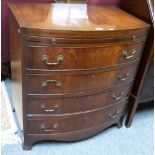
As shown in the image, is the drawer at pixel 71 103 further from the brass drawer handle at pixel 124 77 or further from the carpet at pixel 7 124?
the carpet at pixel 7 124

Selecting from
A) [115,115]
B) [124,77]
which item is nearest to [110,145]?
[115,115]

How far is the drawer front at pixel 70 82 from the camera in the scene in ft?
3.83

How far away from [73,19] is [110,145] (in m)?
0.91

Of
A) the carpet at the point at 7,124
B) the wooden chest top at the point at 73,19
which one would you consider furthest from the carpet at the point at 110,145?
the wooden chest top at the point at 73,19

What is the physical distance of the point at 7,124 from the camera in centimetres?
157

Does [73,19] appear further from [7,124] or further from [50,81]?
[7,124]

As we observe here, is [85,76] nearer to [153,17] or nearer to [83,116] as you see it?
[83,116]

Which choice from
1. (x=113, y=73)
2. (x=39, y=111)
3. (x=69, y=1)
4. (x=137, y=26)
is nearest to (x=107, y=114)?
(x=113, y=73)

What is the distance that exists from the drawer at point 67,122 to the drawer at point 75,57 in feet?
1.14

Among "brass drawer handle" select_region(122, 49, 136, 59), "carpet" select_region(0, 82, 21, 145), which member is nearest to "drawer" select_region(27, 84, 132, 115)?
"brass drawer handle" select_region(122, 49, 136, 59)

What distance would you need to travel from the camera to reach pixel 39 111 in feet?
4.19

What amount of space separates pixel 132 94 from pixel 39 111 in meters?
0.73

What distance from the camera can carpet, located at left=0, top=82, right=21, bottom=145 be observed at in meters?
A: 1.48

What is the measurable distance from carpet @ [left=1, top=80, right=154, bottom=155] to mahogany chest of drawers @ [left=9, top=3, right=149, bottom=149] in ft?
0.25
